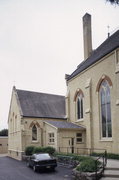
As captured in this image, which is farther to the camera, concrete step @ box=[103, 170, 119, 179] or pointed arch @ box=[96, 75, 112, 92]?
pointed arch @ box=[96, 75, 112, 92]

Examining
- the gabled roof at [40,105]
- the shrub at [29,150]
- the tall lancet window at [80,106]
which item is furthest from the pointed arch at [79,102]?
the shrub at [29,150]

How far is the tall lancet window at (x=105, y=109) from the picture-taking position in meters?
26.4

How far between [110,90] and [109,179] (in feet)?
37.6

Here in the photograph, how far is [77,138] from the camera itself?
31594mm

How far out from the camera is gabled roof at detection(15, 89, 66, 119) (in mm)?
37781

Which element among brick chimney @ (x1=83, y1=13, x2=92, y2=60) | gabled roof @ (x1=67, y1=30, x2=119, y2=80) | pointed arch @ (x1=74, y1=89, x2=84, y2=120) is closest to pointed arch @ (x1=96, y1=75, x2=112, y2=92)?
gabled roof @ (x1=67, y1=30, x2=119, y2=80)

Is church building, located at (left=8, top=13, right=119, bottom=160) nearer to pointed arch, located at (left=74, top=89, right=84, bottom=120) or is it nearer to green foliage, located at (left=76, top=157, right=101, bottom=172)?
pointed arch, located at (left=74, top=89, right=84, bottom=120)

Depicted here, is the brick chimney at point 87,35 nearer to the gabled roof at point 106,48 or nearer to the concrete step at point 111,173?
the gabled roof at point 106,48

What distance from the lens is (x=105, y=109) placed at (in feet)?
89.0

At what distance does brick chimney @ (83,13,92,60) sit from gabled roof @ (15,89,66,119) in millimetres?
9939

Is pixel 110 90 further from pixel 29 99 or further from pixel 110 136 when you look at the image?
pixel 29 99

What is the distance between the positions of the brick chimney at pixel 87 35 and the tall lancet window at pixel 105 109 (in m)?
10.2

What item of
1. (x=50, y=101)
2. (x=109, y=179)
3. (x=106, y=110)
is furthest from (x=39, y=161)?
(x=50, y=101)

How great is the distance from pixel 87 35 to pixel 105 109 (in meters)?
13.9
